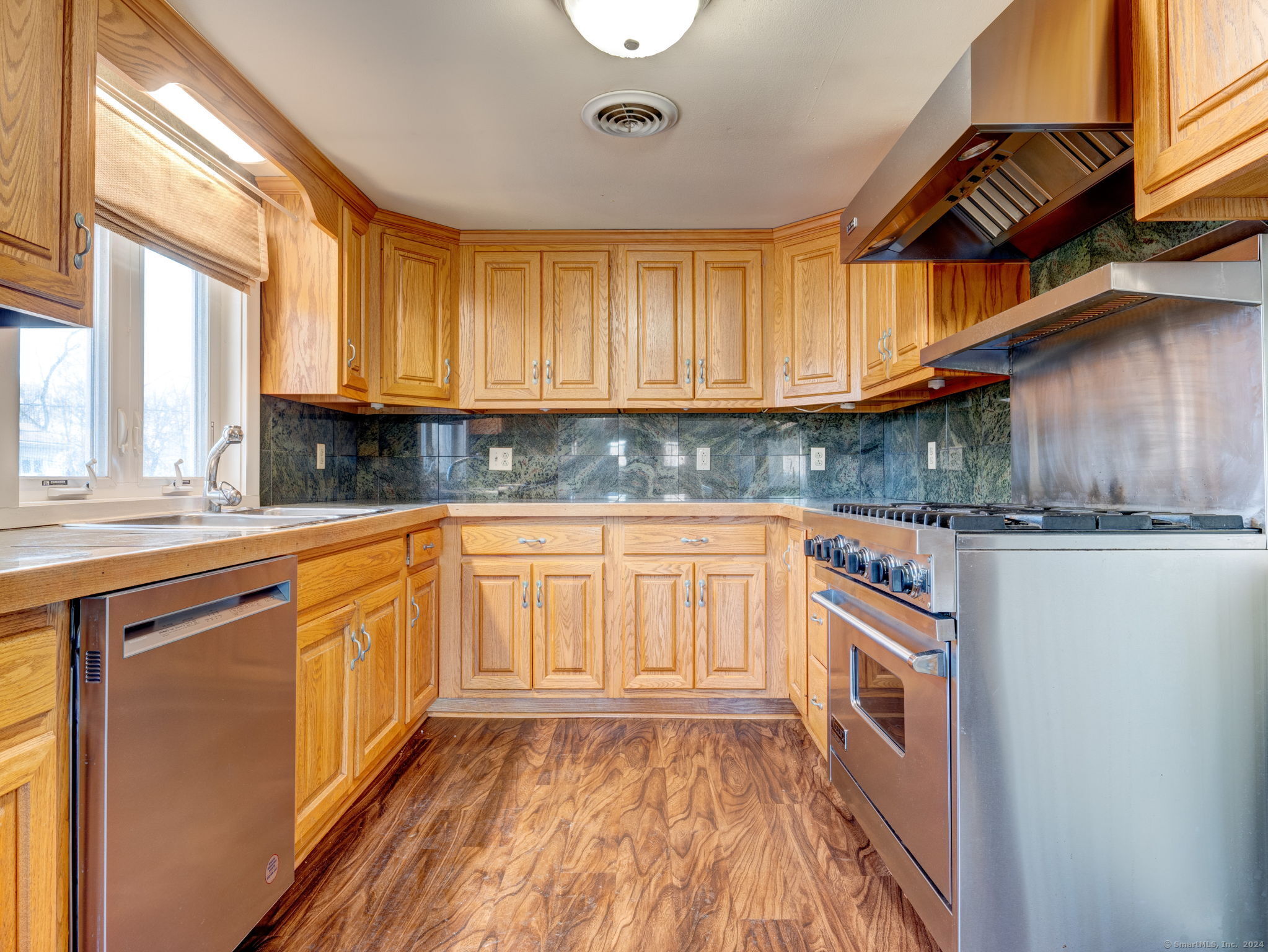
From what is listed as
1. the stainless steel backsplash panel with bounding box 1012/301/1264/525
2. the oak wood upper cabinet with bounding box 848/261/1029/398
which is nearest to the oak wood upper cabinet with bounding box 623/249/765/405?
the oak wood upper cabinet with bounding box 848/261/1029/398

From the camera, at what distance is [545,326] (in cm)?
305

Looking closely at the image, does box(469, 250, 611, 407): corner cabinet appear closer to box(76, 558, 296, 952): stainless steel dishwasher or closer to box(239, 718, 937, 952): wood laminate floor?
box(239, 718, 937, 952): wood laminate floor

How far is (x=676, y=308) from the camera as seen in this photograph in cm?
304

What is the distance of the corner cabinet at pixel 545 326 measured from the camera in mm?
3043

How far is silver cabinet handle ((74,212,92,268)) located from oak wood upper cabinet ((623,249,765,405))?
80.0 inches

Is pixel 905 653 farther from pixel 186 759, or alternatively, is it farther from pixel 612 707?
pixel 612 707

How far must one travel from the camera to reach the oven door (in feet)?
4.11

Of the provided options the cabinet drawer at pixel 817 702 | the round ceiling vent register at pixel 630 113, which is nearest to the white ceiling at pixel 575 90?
the round ceiling vent register at pixel 630 113

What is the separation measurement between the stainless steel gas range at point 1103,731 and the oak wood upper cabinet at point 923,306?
103cm

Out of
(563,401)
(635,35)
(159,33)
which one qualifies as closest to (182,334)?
(159,33)

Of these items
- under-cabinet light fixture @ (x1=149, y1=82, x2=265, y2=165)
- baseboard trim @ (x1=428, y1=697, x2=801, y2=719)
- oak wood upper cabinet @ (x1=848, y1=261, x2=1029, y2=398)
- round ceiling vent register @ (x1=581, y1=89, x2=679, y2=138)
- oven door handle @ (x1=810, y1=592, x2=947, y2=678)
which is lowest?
baseboard trim @ (x1=428, y1=697, x2=801, y2=719)

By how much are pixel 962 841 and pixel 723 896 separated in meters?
0.64

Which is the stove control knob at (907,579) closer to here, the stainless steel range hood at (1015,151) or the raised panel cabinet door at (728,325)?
the stainless steel range hood at (1015,151)

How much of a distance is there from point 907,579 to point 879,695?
16.2 inches
